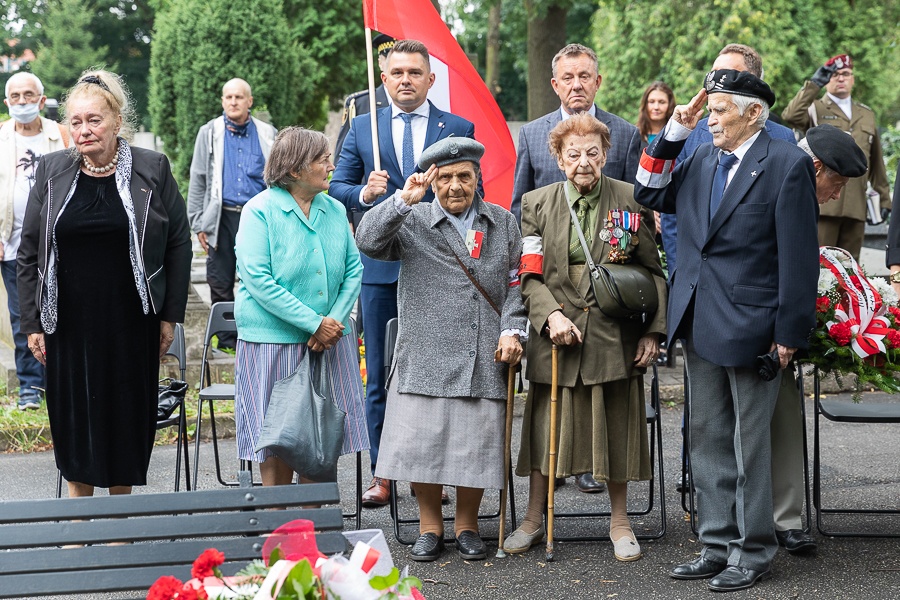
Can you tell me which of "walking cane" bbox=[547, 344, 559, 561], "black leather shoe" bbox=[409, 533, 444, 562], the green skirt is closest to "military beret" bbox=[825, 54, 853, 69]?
the green skirt

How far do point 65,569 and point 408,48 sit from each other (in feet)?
12.9

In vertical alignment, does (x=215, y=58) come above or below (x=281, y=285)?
above

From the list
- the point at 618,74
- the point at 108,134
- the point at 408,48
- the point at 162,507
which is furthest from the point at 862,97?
the point at 162,507

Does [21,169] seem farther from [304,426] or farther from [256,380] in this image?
[304,426]

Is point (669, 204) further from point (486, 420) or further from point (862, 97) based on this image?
point (862, 97)

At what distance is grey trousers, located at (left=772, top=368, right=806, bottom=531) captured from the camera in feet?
18.2

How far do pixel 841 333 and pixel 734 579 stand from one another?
3.93ft

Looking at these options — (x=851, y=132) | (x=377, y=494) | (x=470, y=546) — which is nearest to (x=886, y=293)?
(x=470, y=546)

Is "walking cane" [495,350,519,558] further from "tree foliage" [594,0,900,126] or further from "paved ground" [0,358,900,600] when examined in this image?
"tree foliage" [594,0,900,126]

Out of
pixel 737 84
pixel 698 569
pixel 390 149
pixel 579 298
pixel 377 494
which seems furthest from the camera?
pixel 377 494

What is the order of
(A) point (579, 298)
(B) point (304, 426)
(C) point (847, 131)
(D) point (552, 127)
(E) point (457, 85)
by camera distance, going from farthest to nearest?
(C) point (847, 131) < (E) point (457, 85) < (D) point (552, 127) < (A) point (579, 298) < (B) point (304, 426)

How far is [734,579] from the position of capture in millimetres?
5117

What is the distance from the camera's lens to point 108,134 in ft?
17.0

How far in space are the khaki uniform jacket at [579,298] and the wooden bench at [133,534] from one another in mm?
2664
